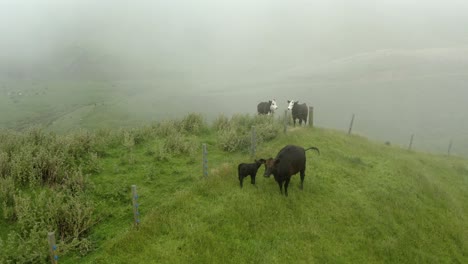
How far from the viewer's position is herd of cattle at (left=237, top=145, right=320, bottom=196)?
41.2ft

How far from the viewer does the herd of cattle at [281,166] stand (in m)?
12.6

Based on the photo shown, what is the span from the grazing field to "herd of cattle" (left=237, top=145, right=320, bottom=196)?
1.72 ft

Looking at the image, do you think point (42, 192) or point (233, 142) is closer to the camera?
point (42, 192)

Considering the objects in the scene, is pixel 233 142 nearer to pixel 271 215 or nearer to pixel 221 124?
pixel 221 124

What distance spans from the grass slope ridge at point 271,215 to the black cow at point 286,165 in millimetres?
641

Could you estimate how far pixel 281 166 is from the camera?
12711mm

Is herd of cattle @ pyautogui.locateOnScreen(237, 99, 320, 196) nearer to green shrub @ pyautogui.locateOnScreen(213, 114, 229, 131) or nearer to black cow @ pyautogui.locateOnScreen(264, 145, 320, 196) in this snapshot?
black cow @ pyautogui.locateOnScreen(264, 145, 320, 196)

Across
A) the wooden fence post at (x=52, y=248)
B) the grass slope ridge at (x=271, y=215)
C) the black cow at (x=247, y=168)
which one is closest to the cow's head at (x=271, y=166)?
the black cow at (x=247, y=168)

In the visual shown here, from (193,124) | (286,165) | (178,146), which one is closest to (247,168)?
(286,165)

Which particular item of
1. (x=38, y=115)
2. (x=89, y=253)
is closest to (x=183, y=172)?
(x=89, y=253)

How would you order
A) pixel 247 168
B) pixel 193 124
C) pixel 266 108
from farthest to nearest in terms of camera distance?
pixel 266 108 < pixel 193 124 < pixel 247 168

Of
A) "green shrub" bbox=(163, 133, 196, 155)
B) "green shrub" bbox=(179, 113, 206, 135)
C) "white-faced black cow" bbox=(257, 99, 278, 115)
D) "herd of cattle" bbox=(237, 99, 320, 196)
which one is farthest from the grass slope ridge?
"white-faced black cow" bbox=(257, 99, 278, 115)

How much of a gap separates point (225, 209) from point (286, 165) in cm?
272

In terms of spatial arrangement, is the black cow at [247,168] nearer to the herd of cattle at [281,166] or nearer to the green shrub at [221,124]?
the herd of cattle at [281,166]
